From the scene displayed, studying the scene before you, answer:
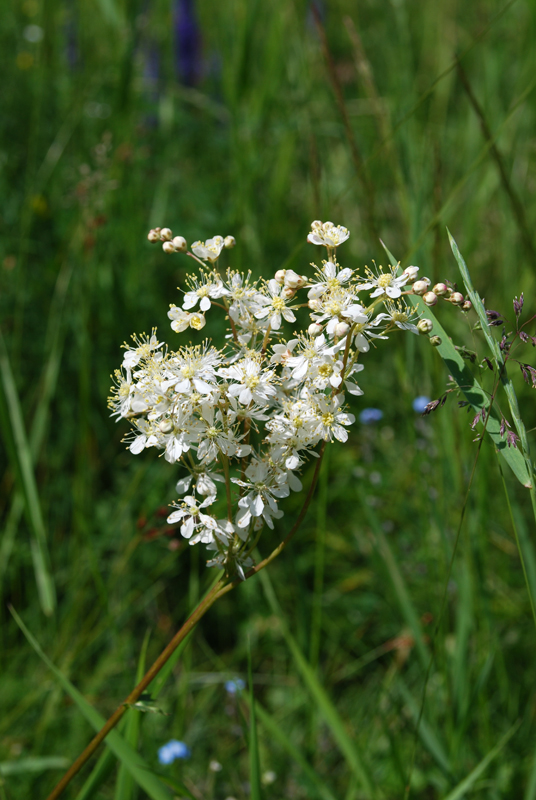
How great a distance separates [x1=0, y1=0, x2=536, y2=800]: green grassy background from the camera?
2.13m

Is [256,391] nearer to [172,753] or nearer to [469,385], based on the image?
[469,385]

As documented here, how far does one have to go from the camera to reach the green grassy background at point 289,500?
2.13 meters

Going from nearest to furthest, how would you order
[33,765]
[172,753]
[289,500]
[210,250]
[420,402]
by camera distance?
[210,250]
[172,753]
[33,765]
[420,402]
[289,500]

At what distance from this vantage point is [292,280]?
1.23 metres

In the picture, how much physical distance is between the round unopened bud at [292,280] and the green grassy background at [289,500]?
26.5 inches

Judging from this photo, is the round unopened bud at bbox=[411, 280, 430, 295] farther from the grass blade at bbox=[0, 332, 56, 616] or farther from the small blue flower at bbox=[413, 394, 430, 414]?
the small blue flower at bbox=[413, 394, 430, 414]

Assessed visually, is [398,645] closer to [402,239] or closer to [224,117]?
[402,239]

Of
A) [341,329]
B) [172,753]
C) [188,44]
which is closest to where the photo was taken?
[341,329]

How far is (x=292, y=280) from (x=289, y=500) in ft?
6.48

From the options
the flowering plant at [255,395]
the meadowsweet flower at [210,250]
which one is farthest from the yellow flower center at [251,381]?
the meadowsweet flower at [210,250]

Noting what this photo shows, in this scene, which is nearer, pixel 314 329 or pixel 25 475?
pixel 314 329

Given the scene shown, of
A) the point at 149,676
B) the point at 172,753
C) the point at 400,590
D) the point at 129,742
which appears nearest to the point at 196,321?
the point at 149,676

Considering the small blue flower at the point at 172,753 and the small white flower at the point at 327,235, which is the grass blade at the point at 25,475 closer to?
the small blue flower at the point at 172,753

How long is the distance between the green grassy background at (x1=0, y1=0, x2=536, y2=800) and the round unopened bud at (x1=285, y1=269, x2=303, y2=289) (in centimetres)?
67
